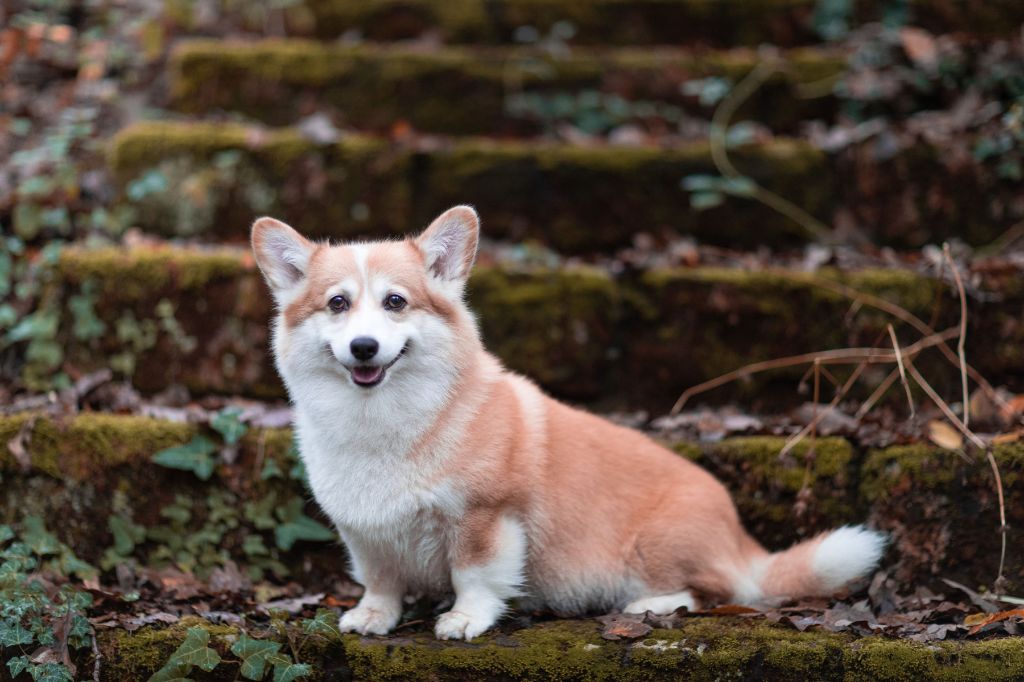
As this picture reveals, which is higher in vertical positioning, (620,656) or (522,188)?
(522,188)

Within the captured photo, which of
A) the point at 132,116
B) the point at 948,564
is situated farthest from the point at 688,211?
the point at 132,116

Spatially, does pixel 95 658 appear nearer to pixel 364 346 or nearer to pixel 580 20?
pixel 364 346

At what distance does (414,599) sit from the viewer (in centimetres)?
352

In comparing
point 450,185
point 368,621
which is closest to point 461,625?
point 368,621

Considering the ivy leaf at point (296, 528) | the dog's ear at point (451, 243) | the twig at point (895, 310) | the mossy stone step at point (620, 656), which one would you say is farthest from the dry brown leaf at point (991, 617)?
the ivy leaf at point (296, 528)

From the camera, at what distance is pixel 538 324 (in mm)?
4461

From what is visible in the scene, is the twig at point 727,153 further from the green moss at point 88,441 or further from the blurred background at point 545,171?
the green moss at point 88,441

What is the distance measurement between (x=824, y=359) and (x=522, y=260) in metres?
1.62

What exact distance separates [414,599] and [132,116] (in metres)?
3.83

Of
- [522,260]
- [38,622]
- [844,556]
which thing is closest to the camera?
[38,622]

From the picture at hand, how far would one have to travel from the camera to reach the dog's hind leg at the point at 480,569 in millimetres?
3047

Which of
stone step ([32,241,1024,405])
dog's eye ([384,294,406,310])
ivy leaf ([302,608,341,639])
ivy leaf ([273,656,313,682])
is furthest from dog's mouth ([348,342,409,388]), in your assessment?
stone step ([32,241,1024,405])

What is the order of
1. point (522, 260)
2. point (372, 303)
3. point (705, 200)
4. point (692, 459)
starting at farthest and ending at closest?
point (705, 200)
point (522, 260)
point (692, 459)
point (372, 303)

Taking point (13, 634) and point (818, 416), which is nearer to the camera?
point (13, 634)
